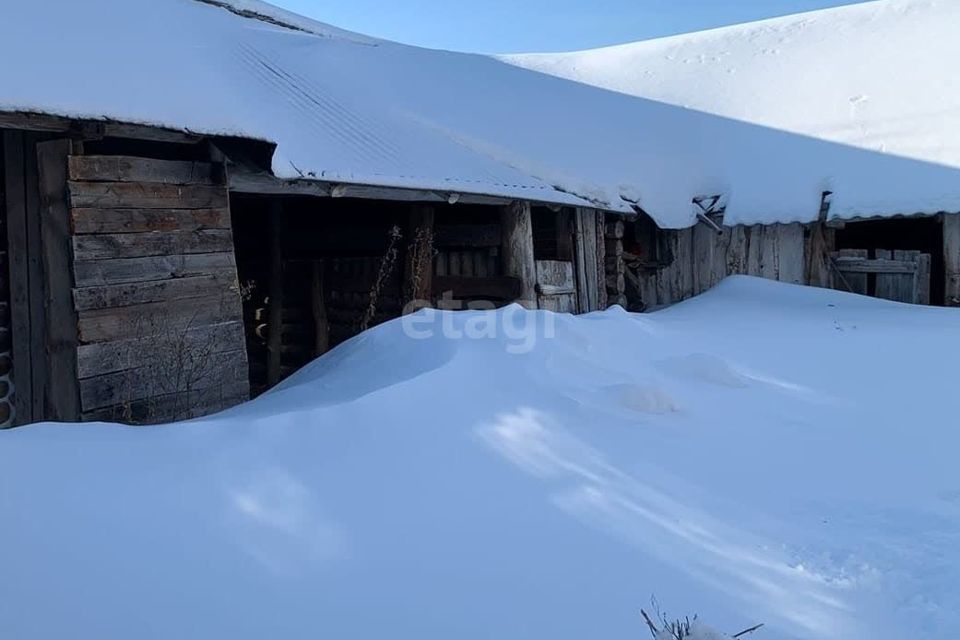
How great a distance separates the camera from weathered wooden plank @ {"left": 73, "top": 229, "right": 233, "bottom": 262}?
4.52 m

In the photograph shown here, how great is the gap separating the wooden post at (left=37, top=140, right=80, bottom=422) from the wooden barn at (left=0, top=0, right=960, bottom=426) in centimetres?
2

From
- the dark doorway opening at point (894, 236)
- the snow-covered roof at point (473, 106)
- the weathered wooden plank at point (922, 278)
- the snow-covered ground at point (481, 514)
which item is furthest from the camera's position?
the dark doorway opening at point (894, 236)

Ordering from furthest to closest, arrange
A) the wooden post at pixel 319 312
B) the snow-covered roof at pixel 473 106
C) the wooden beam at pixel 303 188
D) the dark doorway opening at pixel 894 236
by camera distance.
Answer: the dark doorway opening at pixel 894 236, the wooden post at pixel 319 312, the wooden beam at pixel 303 188, the snow-covered roof at pixel 473 106

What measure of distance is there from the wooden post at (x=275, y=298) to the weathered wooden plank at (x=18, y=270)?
4.01 meters

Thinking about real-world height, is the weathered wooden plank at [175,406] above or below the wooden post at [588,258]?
below

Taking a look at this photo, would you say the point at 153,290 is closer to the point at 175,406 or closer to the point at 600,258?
the point at 175,406

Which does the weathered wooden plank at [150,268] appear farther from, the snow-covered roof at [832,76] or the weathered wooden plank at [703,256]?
the snow-covered roof at [832,76]

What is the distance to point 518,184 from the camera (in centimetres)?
770

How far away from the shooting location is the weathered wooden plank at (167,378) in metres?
4.44

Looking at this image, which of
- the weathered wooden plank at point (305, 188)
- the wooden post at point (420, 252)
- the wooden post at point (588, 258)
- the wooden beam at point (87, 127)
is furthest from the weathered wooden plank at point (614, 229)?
the wooden beam at point (87, 127)

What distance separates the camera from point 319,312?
30.5 ft

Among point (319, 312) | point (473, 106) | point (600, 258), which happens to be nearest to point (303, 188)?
point (319, 312)

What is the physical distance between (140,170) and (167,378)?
1.39 metres

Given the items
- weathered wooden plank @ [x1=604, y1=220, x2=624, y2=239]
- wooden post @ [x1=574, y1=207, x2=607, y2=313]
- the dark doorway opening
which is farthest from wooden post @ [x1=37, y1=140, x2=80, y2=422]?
the dark doorway opening
